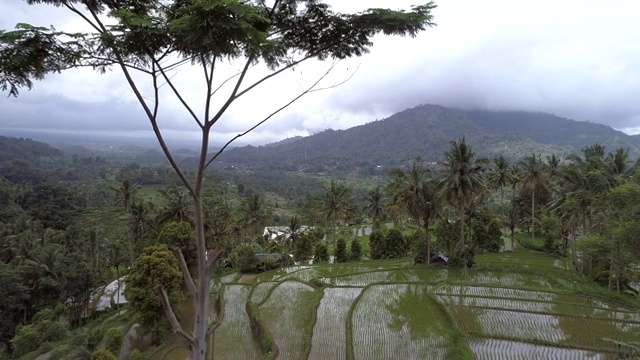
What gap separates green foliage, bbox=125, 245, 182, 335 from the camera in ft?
50.0

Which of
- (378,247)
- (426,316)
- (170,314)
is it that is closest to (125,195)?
(378,247)

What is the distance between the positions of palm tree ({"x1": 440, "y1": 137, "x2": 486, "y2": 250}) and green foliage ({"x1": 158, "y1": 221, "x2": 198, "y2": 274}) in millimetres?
16300

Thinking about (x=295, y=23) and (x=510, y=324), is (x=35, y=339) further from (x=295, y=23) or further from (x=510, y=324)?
(x=510, y=324)

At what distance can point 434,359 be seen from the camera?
477 inches

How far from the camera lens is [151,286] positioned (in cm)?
1552

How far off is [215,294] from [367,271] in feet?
33.6

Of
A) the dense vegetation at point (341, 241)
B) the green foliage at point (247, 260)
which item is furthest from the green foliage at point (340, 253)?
the green foliage at point (247, 260)

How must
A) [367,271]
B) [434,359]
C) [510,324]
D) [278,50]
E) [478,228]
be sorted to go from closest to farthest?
[278,50] < [434,359] < [510,324] < [367,271] < [478,228]

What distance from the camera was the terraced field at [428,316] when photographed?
42.4 ft

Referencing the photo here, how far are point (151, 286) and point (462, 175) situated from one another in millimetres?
19435

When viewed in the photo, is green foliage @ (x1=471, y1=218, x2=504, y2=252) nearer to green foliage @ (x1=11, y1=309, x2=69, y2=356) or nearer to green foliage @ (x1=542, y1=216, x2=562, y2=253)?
green foliage @ (x1=542, y1=216, x2=562, y2=253)

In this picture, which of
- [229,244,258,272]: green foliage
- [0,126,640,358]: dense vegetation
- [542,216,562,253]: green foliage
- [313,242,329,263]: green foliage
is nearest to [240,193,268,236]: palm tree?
[0,126,640,358]: dense vegetation

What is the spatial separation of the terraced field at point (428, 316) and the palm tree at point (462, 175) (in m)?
5.15

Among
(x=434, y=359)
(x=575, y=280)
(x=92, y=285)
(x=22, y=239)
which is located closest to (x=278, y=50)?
(x=434, y=359)
